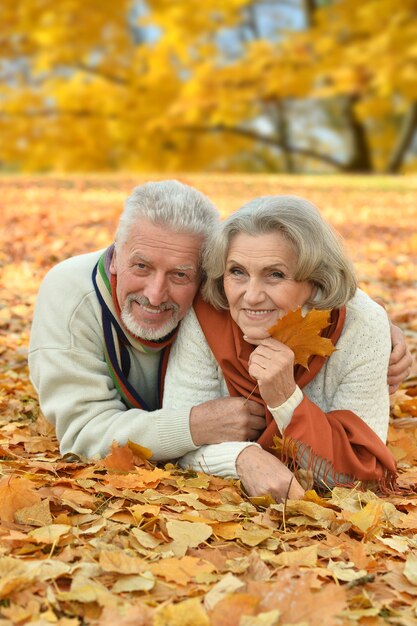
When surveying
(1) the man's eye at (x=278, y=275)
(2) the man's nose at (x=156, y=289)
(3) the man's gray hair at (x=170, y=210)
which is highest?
(3) the man's gray hair at (x=170, y=210)

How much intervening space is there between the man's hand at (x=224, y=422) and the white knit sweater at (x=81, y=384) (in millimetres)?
42

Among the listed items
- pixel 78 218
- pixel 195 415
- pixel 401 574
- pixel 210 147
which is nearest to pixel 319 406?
pixel 195 415

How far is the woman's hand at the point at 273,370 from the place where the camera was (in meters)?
2.71

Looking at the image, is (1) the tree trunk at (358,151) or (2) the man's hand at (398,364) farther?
(1) the tree trunk at (358,151)

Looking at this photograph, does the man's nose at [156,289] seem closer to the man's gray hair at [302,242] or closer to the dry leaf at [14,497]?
the man's gray hair at [302,242]

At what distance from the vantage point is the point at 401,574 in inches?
88.0

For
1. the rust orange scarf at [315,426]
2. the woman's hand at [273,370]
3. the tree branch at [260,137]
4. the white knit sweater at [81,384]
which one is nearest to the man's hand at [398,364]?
the rust orange scarf at [315,426]

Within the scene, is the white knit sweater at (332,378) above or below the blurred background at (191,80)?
below

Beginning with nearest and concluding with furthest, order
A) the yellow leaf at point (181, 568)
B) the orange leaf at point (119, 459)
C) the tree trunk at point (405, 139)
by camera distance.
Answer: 1. the yellow leaf at point (181, 568)
2. the orange leaf at point (119, 459)
3. the tree trunk at point (405, 139)

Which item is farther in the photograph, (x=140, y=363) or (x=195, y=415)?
(x=140, y=363)

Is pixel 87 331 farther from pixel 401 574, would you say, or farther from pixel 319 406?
pixel 401 574

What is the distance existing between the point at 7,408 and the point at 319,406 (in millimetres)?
1543

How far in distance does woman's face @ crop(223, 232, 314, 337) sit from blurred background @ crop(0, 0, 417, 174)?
582 inches

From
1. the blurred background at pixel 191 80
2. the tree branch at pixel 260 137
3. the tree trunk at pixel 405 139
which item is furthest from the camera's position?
the tree branch at pixel 260 137
